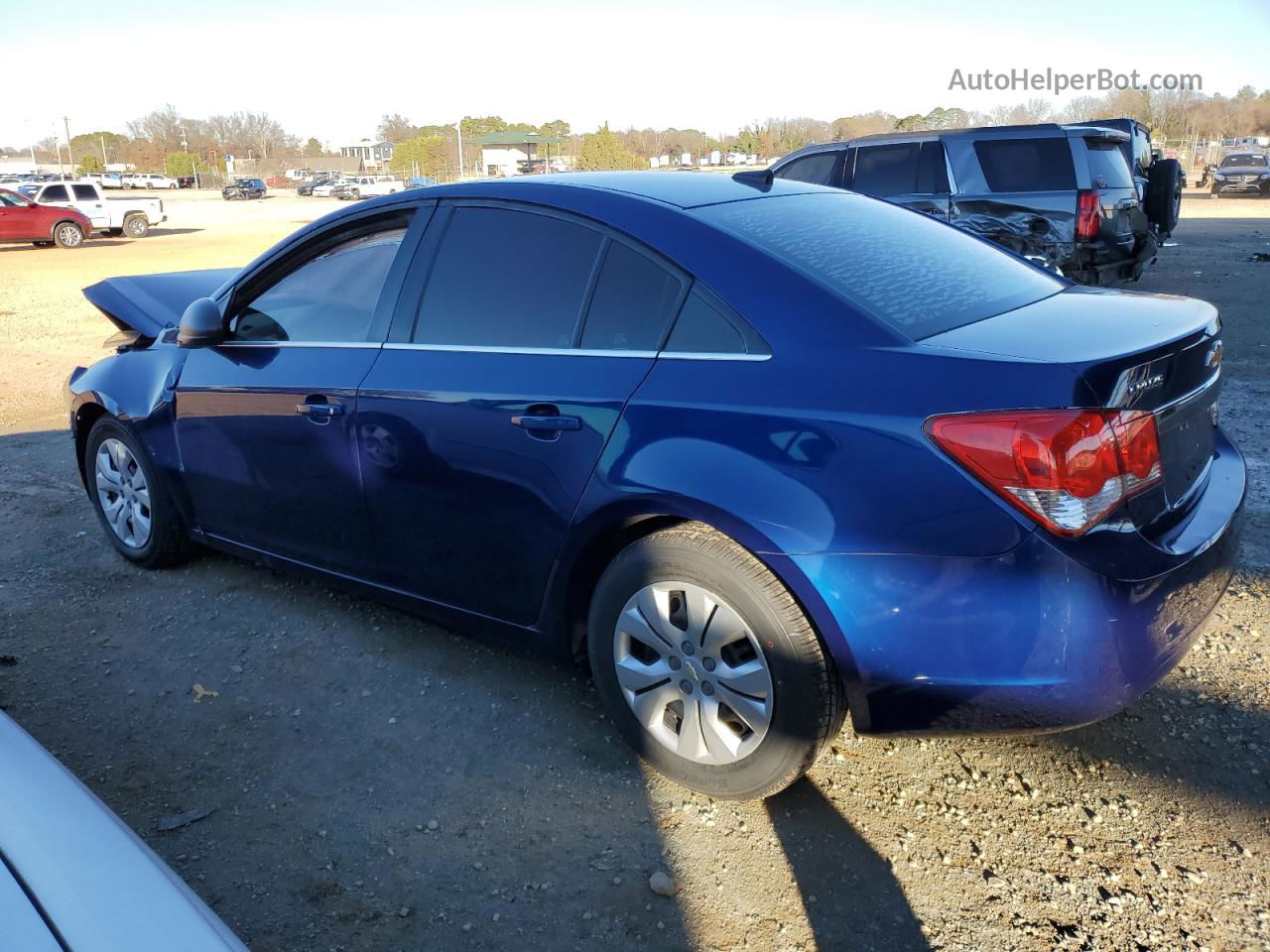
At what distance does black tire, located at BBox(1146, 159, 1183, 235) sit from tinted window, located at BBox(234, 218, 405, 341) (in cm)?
1068

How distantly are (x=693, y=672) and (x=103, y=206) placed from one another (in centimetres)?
3356

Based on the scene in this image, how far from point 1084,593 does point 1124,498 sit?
245mm

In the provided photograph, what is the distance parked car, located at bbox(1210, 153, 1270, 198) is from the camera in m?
32.9

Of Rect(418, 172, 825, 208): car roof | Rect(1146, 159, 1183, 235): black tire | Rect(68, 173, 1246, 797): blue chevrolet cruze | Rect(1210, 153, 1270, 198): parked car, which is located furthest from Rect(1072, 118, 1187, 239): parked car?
Rect(1210, 153, 1270, 198): parked car

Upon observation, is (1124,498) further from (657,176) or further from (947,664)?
(657,176)

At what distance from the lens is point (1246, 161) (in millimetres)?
33688

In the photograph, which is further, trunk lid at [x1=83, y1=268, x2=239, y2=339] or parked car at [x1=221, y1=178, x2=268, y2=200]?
parked car at [x1=221, y1=178, x2=268, y2=200]

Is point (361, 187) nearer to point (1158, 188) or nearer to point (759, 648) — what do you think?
point (1158, 188)

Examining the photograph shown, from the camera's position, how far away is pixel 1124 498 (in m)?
2.25

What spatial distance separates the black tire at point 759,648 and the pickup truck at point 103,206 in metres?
31.5

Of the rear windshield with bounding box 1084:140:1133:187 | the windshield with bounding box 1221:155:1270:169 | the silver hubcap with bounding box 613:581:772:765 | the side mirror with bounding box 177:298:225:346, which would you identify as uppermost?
the windshield with bounding box 1221:155:1270:169

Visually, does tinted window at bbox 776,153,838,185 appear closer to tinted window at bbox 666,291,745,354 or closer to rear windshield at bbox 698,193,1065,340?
rear windshield at bbox 698,193,1065,340

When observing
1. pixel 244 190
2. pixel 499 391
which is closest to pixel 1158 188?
pixel 499 391

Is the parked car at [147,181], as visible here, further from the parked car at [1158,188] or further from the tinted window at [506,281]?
the tinted window at [506,281]
